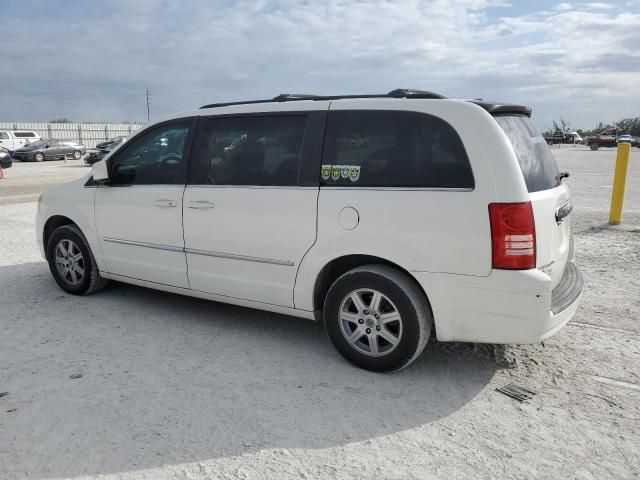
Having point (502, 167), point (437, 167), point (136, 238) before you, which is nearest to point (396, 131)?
point (437, 167)

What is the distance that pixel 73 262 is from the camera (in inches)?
215

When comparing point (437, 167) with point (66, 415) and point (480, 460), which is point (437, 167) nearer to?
point (480, 460)

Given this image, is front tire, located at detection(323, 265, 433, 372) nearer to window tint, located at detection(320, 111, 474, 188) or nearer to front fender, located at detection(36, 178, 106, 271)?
window tint, located at detection(320, 111, 474, 188)

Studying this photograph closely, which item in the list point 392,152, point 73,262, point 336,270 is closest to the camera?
point 392,152

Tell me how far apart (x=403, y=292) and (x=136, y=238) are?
258cm

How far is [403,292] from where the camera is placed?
3531 mm

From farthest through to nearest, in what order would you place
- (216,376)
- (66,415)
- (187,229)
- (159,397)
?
(187,229), (216,376), (159,397), (66,415)

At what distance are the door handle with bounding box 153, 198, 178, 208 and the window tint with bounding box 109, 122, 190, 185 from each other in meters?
0.16

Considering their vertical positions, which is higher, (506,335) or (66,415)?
(506,335)

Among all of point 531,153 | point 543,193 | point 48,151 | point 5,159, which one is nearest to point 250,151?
point 531,153

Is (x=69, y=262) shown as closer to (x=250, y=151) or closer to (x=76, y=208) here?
(x=76, y=208)

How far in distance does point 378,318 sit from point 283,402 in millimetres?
835

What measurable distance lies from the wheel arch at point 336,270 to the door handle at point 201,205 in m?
1.09

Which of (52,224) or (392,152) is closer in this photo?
(392,152)
